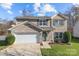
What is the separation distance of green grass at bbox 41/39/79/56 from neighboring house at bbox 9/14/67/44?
0.11m

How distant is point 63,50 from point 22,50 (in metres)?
0.56

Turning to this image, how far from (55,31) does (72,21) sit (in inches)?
10.6

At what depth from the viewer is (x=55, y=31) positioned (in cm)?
2503

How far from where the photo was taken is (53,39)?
25.0 meters

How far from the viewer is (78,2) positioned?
82.0 ft

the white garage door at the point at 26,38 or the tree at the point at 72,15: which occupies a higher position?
the tree at the point at 72,15

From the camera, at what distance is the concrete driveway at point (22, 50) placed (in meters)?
25.0

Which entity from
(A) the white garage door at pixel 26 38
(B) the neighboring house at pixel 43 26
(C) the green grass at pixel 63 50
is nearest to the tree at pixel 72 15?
(B) the neighboring house at pixel 43 26

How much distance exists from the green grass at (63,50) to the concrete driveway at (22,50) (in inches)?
Answer: 3.8

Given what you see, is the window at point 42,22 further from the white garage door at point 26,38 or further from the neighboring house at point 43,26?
the white garage door at point 26,38

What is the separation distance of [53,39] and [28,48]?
36 cm

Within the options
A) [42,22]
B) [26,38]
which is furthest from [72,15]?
[26,38]

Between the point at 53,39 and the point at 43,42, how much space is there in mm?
143

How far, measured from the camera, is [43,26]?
82.1 feet
